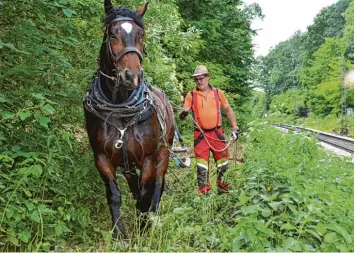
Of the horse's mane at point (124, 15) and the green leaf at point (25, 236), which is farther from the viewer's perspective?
the horse's mane at point (124, 15)

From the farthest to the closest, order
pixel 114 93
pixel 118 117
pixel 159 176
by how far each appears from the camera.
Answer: pixel 159 176, pixel 114 93, pixel 118 117

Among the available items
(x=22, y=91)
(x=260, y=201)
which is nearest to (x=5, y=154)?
(x=22, y=91)

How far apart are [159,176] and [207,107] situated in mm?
2020

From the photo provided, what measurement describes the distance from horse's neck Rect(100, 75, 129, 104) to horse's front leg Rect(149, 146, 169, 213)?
964 mm

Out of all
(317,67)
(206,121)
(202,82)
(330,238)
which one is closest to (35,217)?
(330,238)

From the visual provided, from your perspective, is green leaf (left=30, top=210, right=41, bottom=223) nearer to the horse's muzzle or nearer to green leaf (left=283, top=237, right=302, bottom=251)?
the horse's muzzle

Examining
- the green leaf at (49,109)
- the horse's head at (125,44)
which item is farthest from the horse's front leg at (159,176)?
the green leaf at (49,109)

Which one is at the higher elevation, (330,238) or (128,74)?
(128,74)

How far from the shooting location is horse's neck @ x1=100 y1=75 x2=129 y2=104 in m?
4.92

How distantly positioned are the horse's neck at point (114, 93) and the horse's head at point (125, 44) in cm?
21

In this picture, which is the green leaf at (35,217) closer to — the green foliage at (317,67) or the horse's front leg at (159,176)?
the horse's front leg at (159,176)

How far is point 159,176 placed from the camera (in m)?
5.52

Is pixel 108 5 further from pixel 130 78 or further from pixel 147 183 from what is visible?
pixel 147 183

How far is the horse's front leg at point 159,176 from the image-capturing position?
530 cm
